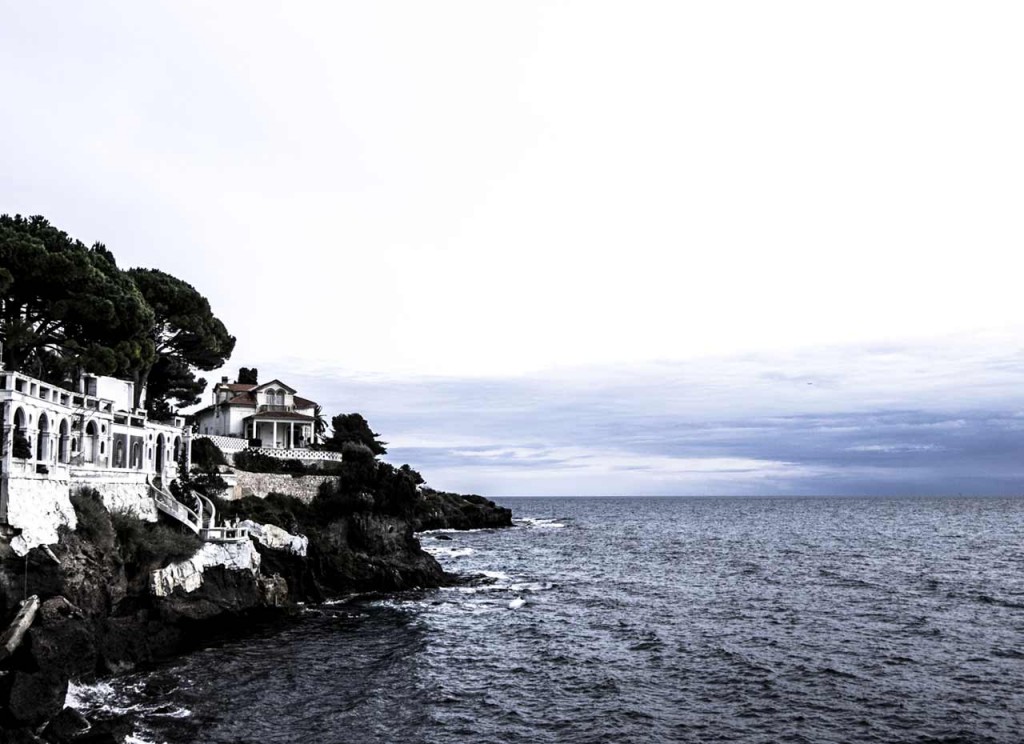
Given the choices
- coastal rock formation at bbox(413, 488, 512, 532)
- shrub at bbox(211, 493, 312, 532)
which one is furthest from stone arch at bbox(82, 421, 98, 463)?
coastal rock formation at bbox(413, 488, 512, 532)

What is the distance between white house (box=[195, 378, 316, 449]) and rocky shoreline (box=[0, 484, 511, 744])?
18196mm

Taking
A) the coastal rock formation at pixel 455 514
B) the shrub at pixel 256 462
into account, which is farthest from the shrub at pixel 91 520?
the coastal rock formation at pixel 455 514

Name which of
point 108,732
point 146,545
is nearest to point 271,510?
point 146,545

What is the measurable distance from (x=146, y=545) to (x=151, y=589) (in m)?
2.41

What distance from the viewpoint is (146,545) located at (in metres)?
42.7

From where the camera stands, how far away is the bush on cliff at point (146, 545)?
42.0 metres

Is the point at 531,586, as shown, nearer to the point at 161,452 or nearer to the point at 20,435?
the point at 161,452

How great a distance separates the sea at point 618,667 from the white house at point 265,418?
25.0 meters

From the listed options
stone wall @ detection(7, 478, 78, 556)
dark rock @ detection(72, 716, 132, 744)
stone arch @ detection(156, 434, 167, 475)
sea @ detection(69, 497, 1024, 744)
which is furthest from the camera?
stone arch @ detection(156, 434, 167, 475)

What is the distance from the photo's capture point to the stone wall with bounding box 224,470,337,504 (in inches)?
Result: 2510

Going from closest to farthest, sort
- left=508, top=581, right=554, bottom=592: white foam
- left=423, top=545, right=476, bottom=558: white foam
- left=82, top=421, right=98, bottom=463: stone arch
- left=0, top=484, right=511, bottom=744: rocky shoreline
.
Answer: left=0, top=484, right=511, bottom=744: rocky shoreline → left=82, top=421, right=98, bottom=463: stone arch → left=508, top=581, right=554, bottom=592: white foam → left=423, top=545, right=476, bottom=558: white foam

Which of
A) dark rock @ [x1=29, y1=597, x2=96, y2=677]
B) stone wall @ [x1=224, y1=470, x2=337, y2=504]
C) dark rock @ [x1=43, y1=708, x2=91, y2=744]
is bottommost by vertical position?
dark rock @ [x1=43, y1=708, x2=91, y2=744]

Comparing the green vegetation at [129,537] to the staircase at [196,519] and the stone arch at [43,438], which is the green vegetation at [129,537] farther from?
the stone arch at [43,438]

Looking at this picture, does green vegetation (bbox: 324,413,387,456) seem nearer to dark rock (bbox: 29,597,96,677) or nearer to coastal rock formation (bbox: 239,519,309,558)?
coastal rock formation (bbox: 239,519,309,558)
